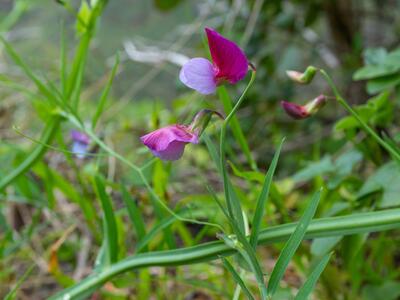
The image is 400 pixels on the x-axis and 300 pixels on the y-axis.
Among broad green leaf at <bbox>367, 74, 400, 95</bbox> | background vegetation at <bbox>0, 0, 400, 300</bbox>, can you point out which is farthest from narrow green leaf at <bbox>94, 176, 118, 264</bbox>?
broad green leaf at <bbox>367, 74, 400, 95</bbox>

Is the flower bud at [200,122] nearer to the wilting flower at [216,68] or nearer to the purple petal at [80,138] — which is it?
the wilting flower at [216,68]

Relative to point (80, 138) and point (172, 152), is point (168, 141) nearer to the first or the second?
point (172, 152)

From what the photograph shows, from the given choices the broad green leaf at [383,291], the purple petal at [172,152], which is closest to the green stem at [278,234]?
the purple petal at [172,152]

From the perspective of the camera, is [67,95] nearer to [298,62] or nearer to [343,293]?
[343,293]

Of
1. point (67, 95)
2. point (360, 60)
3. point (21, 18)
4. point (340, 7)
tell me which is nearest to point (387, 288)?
point (67, 95)

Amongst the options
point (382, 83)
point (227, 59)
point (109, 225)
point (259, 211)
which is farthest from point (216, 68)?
point (382, 83)

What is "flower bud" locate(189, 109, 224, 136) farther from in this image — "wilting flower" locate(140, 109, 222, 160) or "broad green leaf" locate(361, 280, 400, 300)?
"broad green leaf" locate(361, 280, 400, 300)
